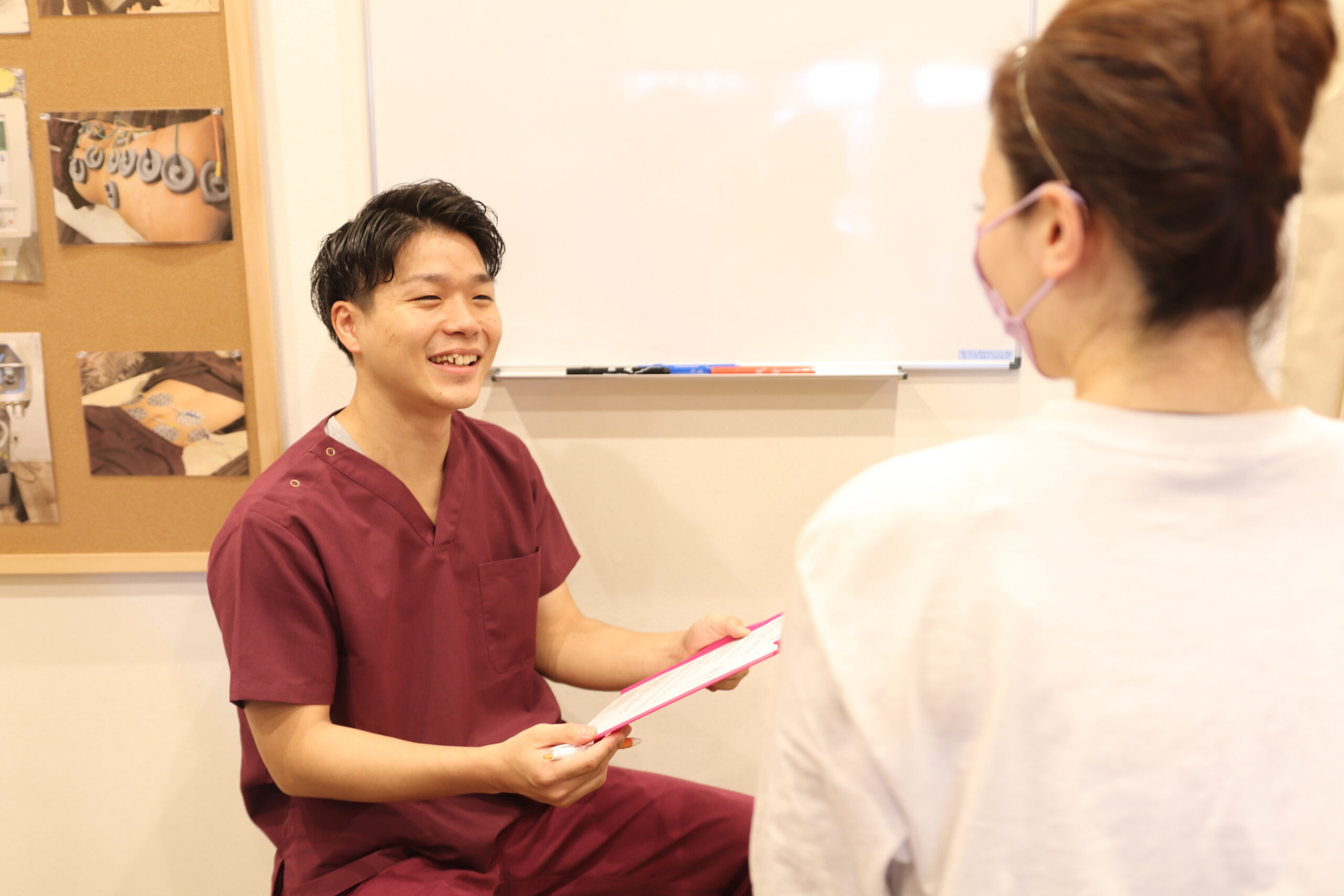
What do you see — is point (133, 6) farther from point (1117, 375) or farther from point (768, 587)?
point (1117, 375)

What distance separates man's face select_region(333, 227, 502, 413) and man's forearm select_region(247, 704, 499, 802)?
42cm

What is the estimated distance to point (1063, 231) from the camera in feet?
1.85

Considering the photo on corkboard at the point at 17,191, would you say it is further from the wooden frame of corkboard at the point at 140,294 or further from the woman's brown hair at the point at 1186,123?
the woman's brown hair at the point at 1186,123

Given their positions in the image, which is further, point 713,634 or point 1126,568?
point 713,634

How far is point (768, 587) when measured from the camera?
1.58 meters

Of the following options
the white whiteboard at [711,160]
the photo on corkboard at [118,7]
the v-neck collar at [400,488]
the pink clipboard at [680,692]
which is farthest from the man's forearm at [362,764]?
the photo on corkboard at [118,7]

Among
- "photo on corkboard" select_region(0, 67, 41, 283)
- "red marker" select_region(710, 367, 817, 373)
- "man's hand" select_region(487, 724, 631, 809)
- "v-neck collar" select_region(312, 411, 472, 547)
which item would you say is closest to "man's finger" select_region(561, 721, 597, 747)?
"man's hand" select_region(487, 724, 631, 809)

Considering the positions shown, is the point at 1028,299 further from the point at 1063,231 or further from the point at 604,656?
the point at 604,656

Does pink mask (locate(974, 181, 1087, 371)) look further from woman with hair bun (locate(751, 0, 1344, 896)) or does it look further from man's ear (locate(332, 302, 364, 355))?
man's ear (locate(332, 302, 364, 355))

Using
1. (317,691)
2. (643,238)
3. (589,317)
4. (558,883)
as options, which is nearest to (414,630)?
(317,691)

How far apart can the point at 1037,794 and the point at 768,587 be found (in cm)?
102

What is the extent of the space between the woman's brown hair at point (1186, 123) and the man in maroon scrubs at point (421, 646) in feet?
2.50

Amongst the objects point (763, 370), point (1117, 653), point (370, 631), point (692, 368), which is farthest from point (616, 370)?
point (1117, 653)

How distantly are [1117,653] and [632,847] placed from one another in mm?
872
